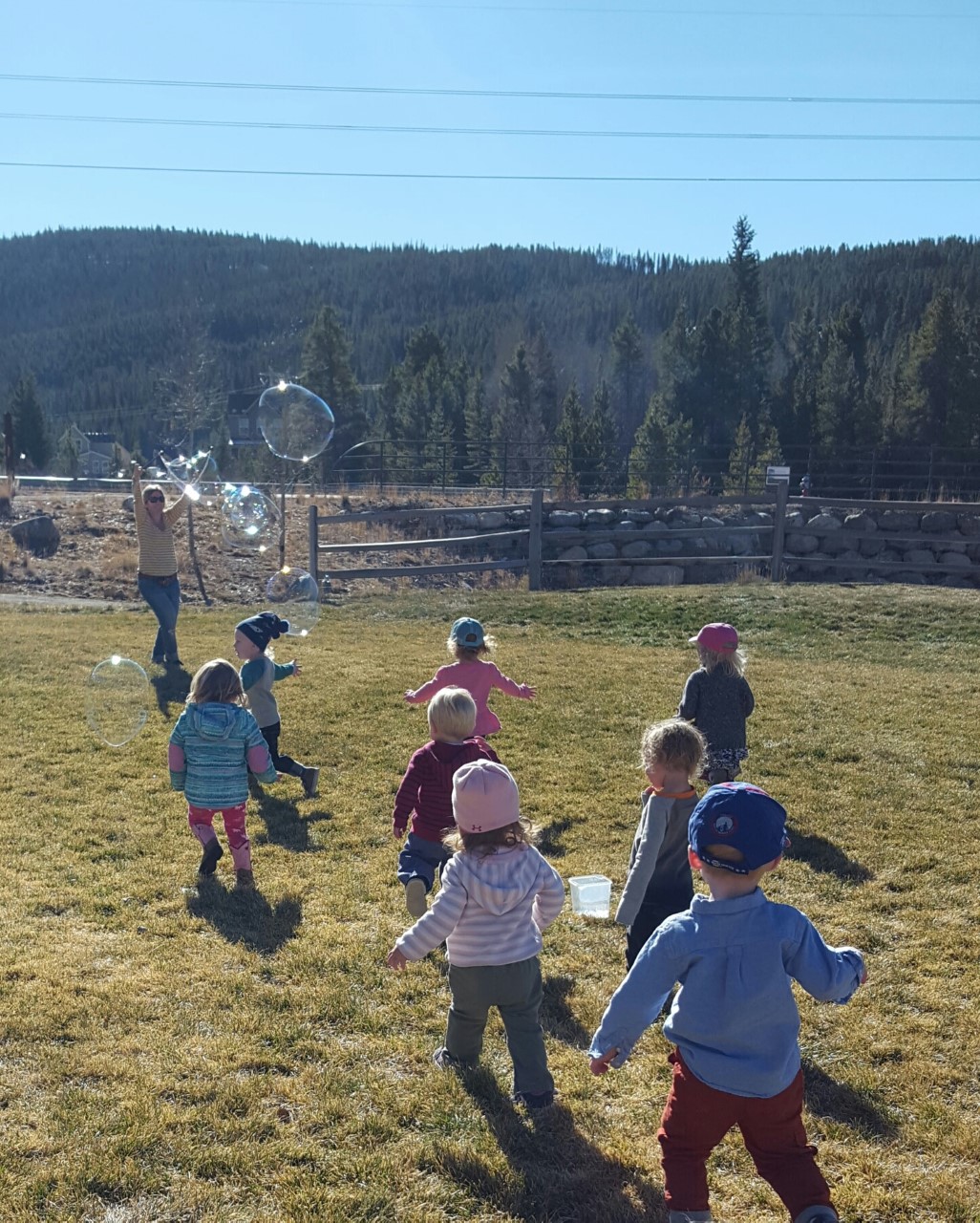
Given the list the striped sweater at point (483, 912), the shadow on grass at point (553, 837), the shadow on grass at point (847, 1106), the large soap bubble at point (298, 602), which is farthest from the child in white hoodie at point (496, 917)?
the large soap bubble at point (298, 602)

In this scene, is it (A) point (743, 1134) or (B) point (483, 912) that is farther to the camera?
(B) point (483, 912)

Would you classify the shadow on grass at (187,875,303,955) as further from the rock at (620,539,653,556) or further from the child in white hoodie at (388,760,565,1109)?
the rock at (620,539,653,556)

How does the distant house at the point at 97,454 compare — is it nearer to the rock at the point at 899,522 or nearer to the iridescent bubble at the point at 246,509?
the rock at the point at 899,522

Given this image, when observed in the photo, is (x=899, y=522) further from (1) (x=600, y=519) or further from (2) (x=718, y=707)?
(2) (x=718, y=707)

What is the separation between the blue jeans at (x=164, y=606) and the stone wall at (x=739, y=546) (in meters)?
9.33

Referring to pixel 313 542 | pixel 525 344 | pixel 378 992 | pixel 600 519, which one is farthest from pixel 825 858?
pixel 525 344

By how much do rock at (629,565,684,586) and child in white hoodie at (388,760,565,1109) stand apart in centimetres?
1736

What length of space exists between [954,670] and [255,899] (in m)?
9.61

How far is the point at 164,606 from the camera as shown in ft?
37.0

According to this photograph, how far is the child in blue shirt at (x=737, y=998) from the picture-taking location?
9.57 feet

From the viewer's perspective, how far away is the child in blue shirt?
292cm

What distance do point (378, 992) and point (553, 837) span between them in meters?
2.33

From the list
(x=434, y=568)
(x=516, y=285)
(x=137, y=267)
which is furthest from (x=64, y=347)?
(x=434, y=568)

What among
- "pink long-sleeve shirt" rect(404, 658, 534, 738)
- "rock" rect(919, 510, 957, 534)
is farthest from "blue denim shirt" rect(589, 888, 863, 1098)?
"rock" rect(919, 510, 957, 534)
